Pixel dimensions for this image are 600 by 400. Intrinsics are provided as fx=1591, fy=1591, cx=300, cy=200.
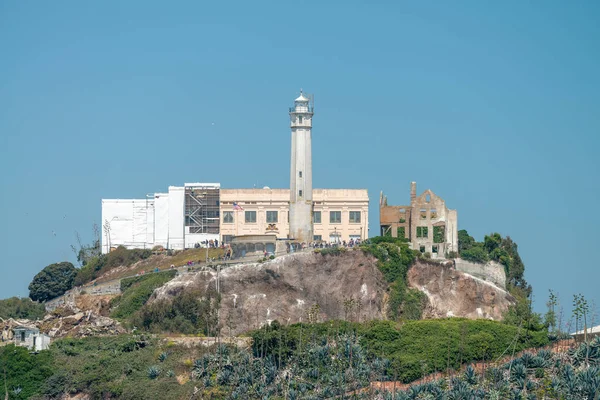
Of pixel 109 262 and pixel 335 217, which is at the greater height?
pixel 335 217

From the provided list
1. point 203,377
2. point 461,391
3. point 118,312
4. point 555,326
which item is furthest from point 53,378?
point 555,326

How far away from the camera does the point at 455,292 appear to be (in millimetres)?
98812

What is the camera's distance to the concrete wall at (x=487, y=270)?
328 ft

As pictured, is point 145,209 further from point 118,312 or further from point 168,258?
point 118,312

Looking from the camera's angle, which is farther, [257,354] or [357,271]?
[357,271]

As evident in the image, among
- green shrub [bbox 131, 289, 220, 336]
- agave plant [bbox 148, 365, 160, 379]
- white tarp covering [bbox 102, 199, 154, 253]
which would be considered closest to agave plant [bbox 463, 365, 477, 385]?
agave plant [bbox 148, 365, 160, 379]

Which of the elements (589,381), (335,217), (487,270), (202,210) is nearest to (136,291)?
(202,210)

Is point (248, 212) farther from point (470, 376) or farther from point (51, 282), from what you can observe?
point (470, 376)

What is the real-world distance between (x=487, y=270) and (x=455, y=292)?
343 centimetres

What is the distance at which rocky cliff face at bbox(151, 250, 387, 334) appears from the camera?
94562 millimetres

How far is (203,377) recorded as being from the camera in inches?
3095

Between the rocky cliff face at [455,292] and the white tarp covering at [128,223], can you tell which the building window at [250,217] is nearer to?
the white tarp covering at [128,223]

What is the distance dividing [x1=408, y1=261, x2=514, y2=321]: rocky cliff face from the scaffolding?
16.3 metres

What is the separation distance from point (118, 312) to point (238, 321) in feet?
23.6
